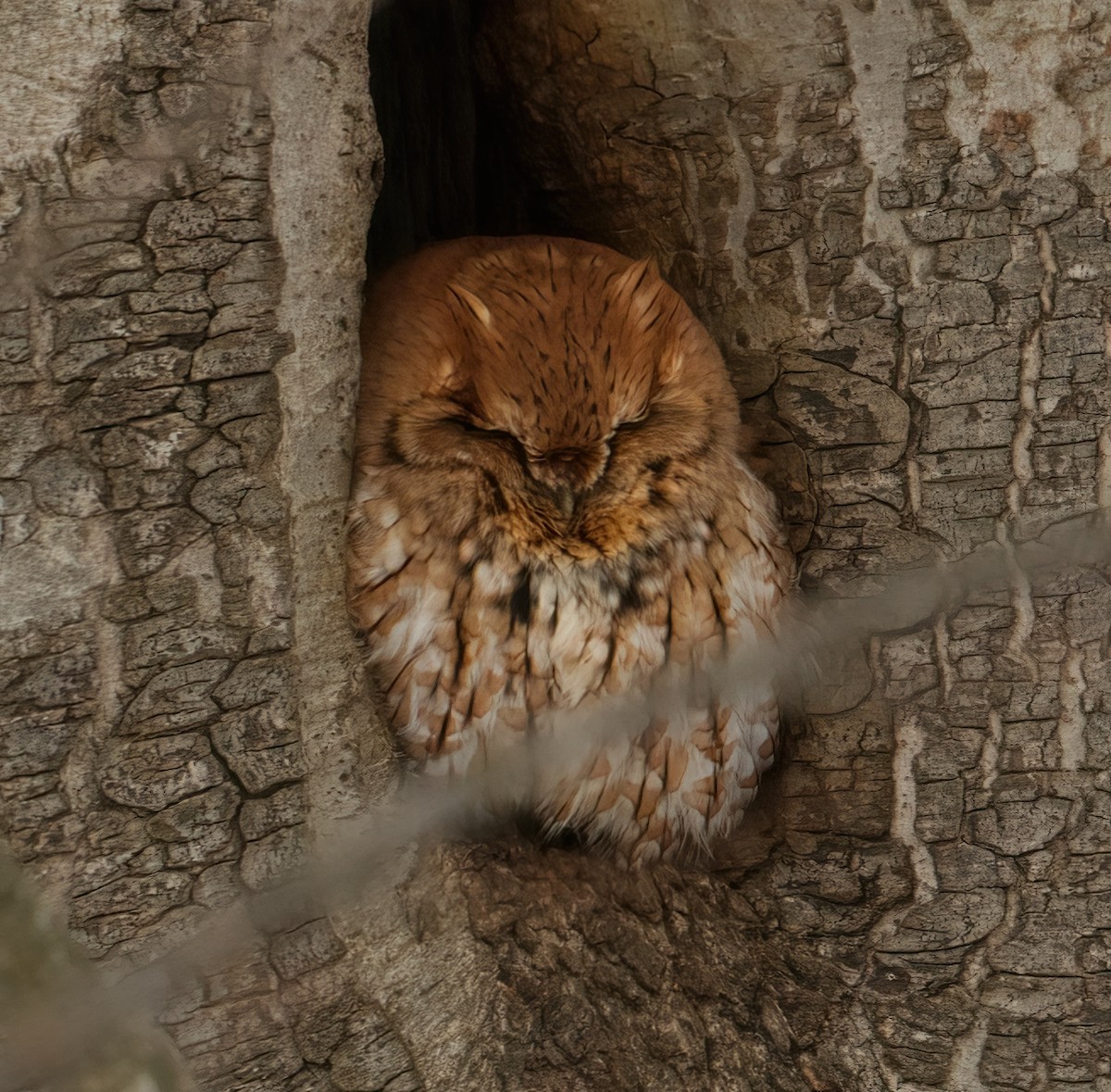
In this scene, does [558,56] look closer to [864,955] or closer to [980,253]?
[980,253]

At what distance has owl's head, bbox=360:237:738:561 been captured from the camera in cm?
162

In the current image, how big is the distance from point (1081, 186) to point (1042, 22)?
8.8 inches

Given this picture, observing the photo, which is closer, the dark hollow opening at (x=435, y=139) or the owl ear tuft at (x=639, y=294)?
the owl ear tuft at (x=639, y=294)

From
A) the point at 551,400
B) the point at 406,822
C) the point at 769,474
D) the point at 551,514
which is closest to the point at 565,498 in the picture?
the point at 551,514

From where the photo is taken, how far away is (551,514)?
1.65m

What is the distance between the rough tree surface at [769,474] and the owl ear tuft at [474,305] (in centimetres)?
24

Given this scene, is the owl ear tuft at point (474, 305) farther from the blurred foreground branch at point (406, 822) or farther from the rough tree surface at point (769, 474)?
the blurred foreground branch at point (406, 822)

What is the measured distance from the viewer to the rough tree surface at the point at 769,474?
1300 mm

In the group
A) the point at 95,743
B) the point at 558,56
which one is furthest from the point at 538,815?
the point at 558,56

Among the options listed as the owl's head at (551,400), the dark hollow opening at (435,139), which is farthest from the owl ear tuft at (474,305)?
the dark hollow opening at (435,139)

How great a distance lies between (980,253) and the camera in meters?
1.67

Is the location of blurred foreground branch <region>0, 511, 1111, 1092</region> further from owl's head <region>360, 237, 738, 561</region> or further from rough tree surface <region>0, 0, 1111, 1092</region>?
Answer: owl's head <region>360, 237, 738, 561</region>

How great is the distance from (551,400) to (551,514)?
160 mm

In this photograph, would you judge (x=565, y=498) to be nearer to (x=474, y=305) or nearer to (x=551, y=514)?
(x=551, y=514)
